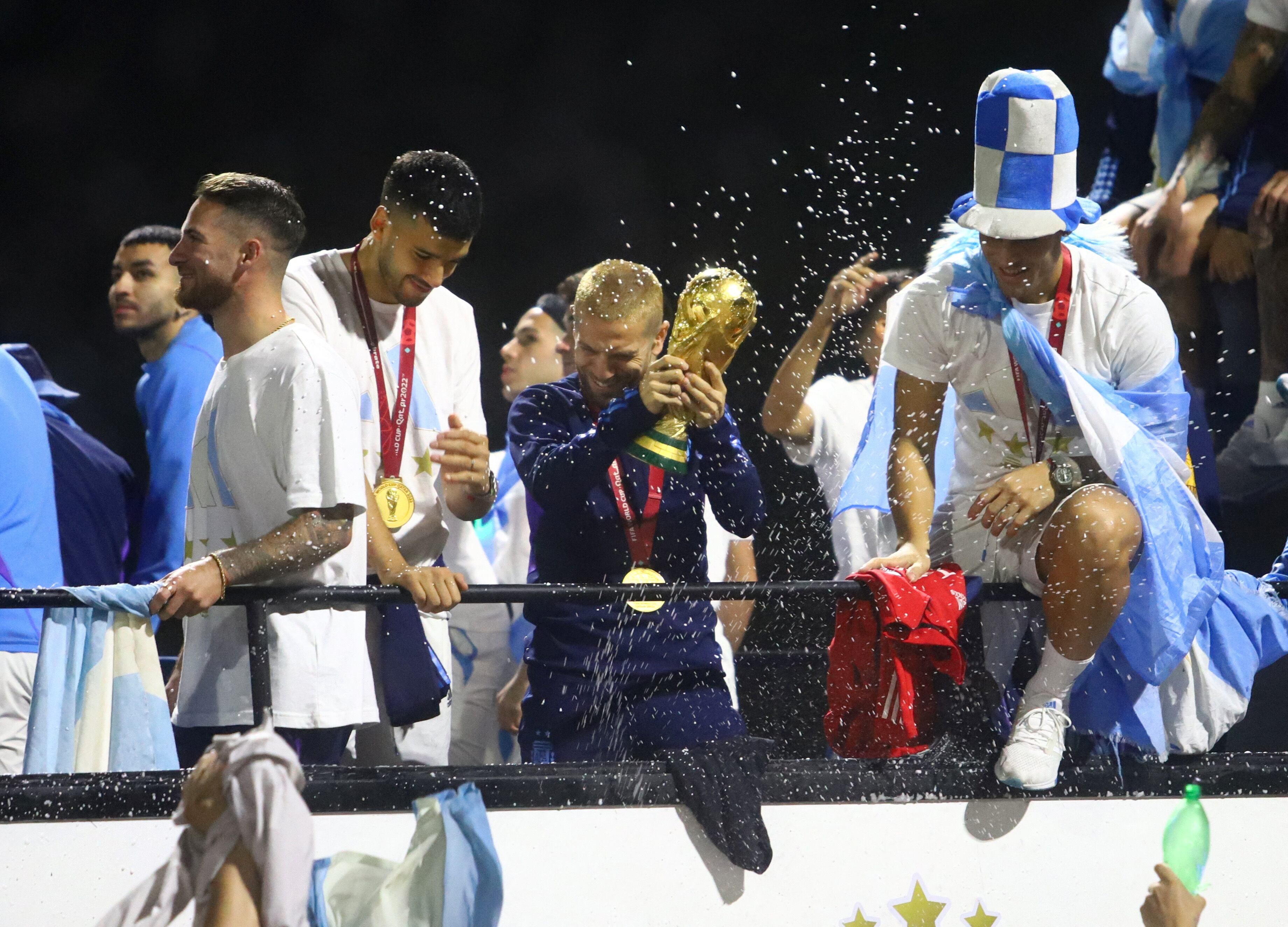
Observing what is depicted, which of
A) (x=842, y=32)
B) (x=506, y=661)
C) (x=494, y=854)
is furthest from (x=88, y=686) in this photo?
(x=842, y=32)

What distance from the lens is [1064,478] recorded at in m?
3.19

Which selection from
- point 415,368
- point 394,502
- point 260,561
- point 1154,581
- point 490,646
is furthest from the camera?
point 490,646

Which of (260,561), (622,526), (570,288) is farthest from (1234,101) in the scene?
(260,561)

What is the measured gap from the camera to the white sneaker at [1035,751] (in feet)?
9.98

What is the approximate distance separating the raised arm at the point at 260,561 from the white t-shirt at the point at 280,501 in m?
0.03

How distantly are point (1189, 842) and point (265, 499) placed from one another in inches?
77.5

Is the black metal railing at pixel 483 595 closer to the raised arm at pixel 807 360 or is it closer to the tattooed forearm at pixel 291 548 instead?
the tattooed forearm at pixel 291 548

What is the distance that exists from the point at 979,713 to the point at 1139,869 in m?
0.47

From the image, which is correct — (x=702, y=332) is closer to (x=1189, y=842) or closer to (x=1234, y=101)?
(x=1189, y=842)

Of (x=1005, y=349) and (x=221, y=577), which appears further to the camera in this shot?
(x=1005, y=349)

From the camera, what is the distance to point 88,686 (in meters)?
2.94

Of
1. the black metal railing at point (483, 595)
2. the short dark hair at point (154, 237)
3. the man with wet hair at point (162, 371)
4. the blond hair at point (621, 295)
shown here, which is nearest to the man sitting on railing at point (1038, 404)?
the black metal railing at point (483, 595)

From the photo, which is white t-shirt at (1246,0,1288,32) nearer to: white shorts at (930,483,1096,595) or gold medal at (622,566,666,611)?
white shorts at (930,483,1096,595)

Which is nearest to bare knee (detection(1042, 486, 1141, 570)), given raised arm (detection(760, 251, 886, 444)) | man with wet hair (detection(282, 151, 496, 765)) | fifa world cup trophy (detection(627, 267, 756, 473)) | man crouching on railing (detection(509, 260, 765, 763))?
man crouching on railing (detection(509, 260, 765, 763))
